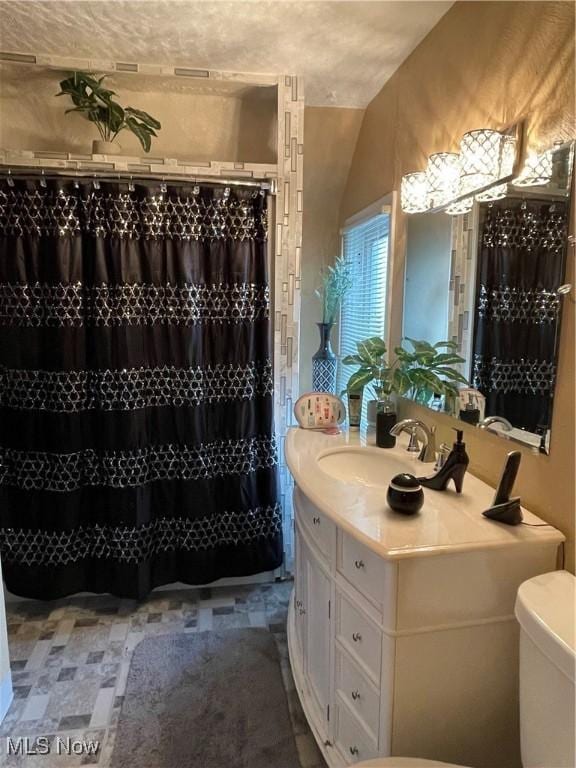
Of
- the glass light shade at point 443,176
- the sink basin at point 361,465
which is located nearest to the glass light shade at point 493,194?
the glass light shade at point 443,176

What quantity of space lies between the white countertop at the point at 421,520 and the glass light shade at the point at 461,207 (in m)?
0.89

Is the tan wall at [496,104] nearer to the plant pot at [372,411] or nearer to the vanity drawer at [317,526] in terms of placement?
the plant pot at [372,411]

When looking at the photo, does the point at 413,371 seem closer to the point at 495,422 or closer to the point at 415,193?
the point at 495,422

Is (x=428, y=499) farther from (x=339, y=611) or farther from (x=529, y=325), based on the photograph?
(x=529, y=325)

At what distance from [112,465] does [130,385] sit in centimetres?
39

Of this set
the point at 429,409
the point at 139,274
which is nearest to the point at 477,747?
the point at 429,409

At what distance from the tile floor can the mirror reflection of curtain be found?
1331 mm

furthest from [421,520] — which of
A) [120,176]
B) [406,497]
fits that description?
[120,176]

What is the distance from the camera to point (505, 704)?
3.92 feet

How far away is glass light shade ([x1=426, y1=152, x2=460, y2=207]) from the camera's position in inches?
63.4

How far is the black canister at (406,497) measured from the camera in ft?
4.07

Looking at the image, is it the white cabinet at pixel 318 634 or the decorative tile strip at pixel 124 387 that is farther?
the decorative tile strip at pixel 124 387

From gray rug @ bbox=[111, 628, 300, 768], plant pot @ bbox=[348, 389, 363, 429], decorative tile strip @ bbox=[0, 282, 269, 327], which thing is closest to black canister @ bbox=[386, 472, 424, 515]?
plant pot @ bbox=[348, 389, 363, 429]

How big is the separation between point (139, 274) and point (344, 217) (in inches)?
50.0
